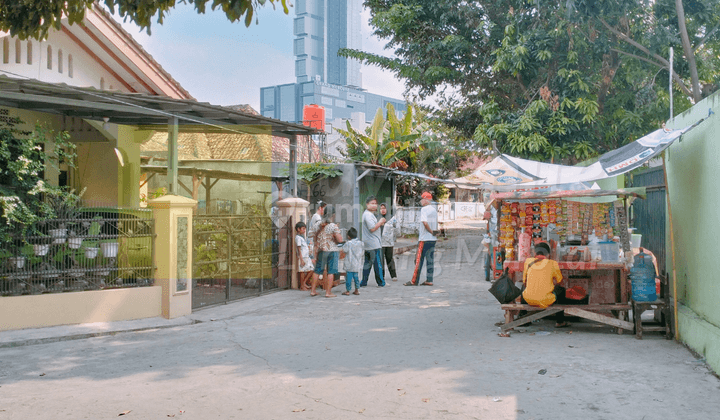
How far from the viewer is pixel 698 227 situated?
6805 mm

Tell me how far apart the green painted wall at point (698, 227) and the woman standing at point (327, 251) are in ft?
18.4

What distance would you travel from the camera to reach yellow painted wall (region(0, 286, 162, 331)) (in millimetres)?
7834

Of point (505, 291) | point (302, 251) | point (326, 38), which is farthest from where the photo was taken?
point (326, 38)

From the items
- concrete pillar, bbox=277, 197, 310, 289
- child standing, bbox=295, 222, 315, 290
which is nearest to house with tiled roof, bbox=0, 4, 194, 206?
concrete pillar, bbox=277, 197, 310, 289

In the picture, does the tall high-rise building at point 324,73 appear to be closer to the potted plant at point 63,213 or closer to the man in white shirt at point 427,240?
the man in white shirt at point 427,240

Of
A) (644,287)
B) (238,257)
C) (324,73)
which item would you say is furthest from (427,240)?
(324,73)

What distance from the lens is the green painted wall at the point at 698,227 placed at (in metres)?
6.11

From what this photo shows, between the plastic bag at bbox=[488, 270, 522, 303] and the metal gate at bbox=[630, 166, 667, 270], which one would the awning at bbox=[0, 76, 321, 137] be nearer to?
the plastic bag at bbox=[488, 270, 522, 303]

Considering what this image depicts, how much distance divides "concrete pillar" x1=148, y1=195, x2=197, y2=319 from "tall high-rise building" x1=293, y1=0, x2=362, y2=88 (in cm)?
11523

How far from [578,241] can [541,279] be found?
60.9 inches

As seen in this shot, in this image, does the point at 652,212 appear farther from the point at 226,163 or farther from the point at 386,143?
the point at 226,163

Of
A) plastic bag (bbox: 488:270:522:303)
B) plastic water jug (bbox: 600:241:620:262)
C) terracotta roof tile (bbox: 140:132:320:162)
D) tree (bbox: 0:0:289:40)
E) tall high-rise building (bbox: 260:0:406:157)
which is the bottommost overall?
plastic bag (bbox: 488:270:522:303)

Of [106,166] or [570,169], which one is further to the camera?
[106,166]

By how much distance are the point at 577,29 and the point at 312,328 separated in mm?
10522
